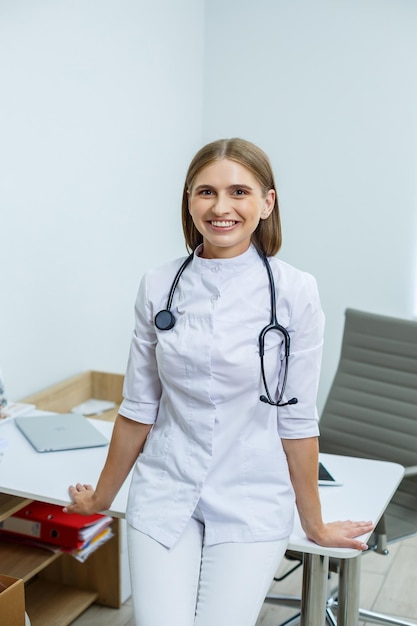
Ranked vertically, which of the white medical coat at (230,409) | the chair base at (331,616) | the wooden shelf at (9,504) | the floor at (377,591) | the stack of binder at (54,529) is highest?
the white medical coat at (230,409)

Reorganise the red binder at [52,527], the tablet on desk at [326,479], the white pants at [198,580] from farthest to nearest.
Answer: the red binder at [52,527]
the tablet on desk at [326,479]
the white pants at [198,580]

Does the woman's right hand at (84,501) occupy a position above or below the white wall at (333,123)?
below

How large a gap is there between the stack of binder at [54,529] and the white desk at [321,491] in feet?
1.11

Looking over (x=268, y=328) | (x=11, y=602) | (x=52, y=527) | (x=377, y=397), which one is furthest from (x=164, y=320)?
(x=377, y=397)

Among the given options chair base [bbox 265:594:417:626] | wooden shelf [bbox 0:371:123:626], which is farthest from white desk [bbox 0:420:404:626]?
chair base [bbox 265:594:417:626]

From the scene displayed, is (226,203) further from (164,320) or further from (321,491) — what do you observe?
(321,491)

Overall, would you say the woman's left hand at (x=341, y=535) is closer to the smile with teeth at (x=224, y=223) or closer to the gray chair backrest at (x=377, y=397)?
the smile with teeth at (x=224, y=223)

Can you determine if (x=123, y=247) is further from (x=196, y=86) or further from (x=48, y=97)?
(x=196, y=86)

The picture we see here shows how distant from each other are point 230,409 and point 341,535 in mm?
337

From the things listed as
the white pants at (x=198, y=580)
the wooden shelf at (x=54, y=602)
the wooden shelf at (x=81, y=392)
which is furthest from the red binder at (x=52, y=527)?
the white pants at (x=198, y=580)

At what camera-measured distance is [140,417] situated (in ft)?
5.24

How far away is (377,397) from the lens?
2510mm

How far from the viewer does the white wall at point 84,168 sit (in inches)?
98.9

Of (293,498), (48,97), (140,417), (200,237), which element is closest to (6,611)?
(140,417)
